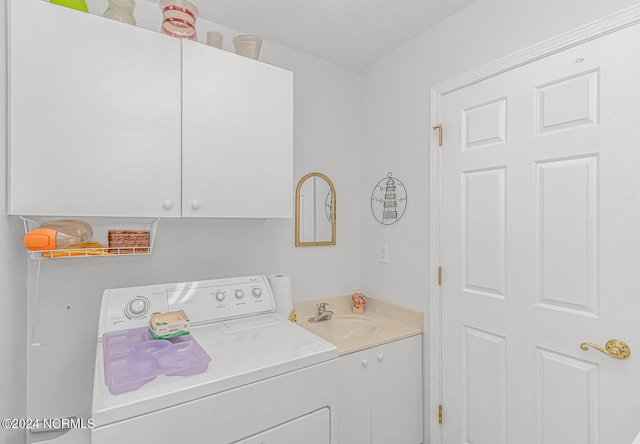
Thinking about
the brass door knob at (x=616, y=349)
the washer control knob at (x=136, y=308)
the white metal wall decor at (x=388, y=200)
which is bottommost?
the brass door knob at (x=616, y=349)

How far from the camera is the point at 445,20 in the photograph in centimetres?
188

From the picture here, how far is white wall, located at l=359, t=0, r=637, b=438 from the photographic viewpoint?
59.2 inches

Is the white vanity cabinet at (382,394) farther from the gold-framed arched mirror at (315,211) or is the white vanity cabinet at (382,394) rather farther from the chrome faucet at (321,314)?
the gold-framed arched mirror at (315,211)

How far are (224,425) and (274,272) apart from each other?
3.64 feet

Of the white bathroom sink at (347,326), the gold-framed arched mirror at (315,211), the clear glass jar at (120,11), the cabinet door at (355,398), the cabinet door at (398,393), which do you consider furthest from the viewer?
the gold-framed arched mirror at (315,211)

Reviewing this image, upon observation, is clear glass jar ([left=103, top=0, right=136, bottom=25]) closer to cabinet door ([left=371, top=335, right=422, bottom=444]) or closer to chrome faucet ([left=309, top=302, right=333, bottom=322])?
chrome faucet ([left=309, top=302, right=333, bottom=322])

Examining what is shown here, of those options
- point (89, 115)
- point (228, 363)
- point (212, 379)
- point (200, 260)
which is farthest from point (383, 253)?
point (89, 115)

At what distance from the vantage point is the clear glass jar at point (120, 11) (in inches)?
54.8

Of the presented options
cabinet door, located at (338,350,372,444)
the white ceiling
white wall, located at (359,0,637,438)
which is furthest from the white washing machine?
the white ceiling

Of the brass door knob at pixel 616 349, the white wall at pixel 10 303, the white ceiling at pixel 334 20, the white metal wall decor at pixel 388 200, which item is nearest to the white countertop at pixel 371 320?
the white metal wall decor at pixel 388 200

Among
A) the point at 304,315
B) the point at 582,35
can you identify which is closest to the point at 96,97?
the point at 304,315

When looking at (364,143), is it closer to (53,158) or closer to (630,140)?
(630,140)

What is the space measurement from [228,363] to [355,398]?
2.73 feet

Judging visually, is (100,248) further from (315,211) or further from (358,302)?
(358,302)
